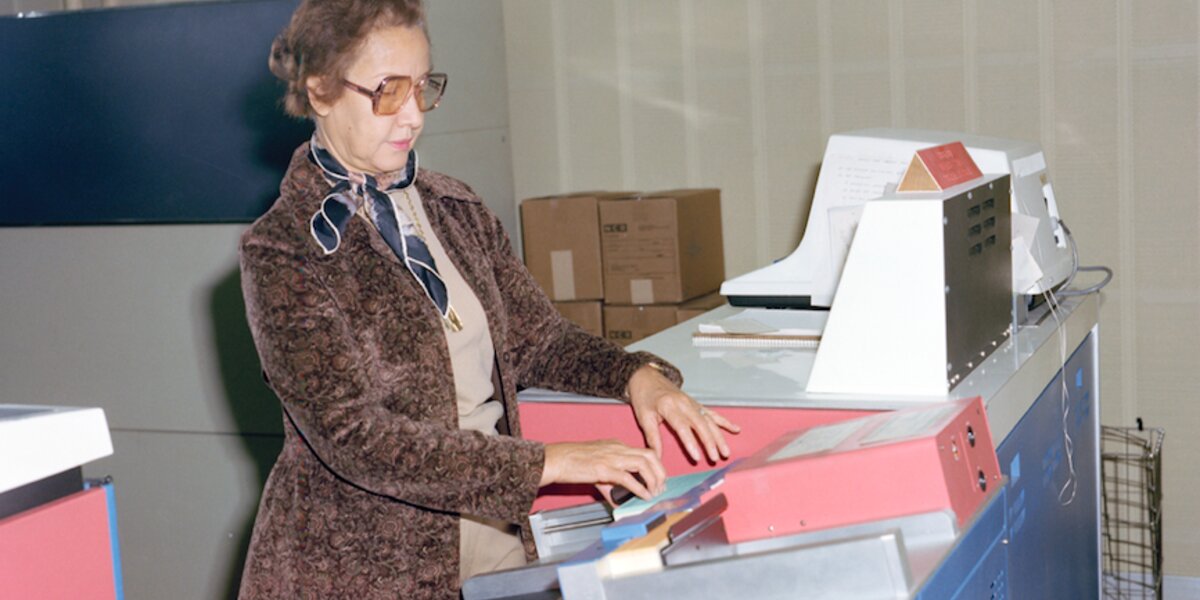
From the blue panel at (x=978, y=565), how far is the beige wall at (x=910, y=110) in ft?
6.37

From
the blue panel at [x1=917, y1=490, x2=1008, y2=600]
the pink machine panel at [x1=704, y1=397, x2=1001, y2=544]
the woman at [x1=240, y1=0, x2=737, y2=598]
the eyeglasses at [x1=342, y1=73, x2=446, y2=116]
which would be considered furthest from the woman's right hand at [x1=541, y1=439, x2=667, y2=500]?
the eyeglasses at [x1=342, y1=73, x2=446, y2=116]

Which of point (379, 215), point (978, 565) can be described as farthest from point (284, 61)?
point (978, 565)

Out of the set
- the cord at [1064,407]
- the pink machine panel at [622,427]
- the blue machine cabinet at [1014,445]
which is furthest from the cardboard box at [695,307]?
the pink machine panel at [622,427]

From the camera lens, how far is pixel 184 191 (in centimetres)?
339

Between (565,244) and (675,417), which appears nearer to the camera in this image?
(675,417)

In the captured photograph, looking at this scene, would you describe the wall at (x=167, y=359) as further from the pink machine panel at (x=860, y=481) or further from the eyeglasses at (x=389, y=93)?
the pink machine panel at (x=860, y=481)

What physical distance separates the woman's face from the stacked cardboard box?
2.01 m

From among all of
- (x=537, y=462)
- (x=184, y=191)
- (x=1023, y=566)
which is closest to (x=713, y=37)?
(x=184, y=191)

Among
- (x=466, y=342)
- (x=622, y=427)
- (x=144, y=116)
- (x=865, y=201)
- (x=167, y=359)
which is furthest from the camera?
(x=167, y=359)

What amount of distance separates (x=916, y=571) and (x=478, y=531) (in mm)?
728

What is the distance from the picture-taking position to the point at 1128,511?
356 centimetres

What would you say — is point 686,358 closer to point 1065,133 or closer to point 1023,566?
point 1023,566

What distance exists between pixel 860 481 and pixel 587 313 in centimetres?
244

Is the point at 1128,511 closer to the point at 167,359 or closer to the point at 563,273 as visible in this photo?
the point at 563,273
